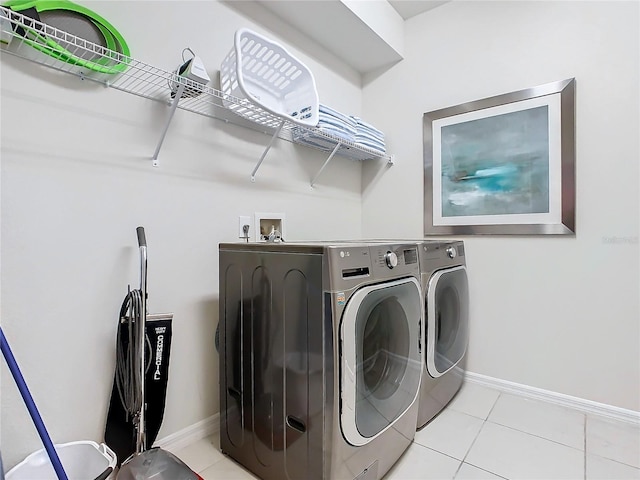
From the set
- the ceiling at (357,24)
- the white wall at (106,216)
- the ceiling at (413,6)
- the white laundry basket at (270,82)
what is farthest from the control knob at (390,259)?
the ceiling at (413,6)

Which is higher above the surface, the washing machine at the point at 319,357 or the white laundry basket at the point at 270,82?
the white laundry basket at the point at 270,82

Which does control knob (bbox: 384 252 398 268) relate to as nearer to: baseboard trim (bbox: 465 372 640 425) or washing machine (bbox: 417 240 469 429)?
washing machine (bbox: 417 240 469 429)

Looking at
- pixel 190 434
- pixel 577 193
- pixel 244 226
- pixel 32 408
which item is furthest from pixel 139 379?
pixel 577 193

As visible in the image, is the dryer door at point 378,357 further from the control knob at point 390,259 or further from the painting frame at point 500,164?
the painting frame at point 500,164

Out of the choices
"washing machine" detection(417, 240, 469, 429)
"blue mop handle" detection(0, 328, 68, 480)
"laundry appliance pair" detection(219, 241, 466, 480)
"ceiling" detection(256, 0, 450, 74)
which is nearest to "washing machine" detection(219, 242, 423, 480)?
"laundry appliance pair" detection(219, 241, 466, 480)

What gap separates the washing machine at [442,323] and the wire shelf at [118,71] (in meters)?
0.89

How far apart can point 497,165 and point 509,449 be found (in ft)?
5.06

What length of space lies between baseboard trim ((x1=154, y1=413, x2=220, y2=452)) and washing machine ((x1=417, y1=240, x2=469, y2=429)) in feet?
3.38

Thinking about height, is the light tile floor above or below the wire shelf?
below

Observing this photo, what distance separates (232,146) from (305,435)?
1.37 m

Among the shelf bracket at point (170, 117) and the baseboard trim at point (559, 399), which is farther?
the baseboard trim at point (559, 399)

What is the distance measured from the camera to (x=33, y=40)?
1.05m

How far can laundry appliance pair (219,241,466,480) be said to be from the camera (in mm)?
1106

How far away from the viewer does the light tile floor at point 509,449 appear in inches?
54.1
